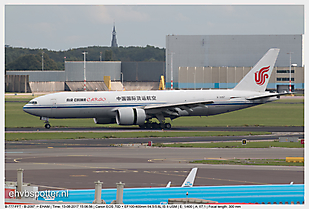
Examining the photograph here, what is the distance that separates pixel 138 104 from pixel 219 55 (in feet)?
379

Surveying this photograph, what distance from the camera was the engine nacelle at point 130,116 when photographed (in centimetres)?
5247

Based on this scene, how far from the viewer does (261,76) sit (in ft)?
196

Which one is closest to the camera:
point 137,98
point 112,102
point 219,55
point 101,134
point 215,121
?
point 101,134

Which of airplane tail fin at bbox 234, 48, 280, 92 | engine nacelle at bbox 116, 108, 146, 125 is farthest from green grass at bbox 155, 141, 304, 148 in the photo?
airplane tail fin at bbox 234, 48, 280, 92

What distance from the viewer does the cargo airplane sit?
54.0 meters

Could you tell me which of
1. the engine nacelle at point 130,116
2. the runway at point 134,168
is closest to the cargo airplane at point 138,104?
the engine nacelle at point 130,116

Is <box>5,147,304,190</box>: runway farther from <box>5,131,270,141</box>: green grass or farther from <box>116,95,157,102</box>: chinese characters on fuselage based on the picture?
<box>116,95,157,102</box>: chinese characters on fuselage

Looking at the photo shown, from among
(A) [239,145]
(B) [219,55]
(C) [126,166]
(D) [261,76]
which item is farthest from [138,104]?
(B) [219,55]

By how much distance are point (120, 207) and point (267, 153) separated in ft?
75.4

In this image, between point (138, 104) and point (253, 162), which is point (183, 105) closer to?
point (138, 104)

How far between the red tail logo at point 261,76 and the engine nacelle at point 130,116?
17.2 metres

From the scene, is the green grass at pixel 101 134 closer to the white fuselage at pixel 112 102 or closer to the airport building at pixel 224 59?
the white fuselage at pixel 112 102

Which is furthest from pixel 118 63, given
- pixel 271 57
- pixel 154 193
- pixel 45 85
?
pixel 154 193

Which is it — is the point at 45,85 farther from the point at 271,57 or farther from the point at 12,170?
the point at 12,170
